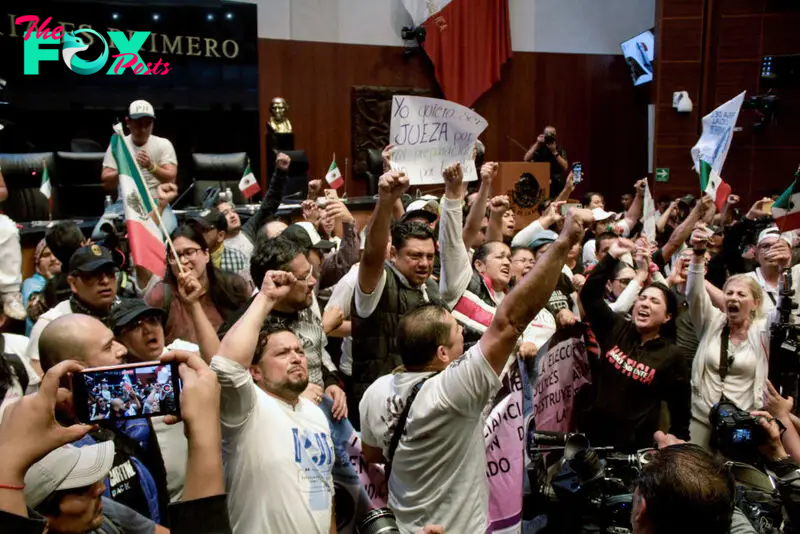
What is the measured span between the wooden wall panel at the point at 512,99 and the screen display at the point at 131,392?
35.5 ft

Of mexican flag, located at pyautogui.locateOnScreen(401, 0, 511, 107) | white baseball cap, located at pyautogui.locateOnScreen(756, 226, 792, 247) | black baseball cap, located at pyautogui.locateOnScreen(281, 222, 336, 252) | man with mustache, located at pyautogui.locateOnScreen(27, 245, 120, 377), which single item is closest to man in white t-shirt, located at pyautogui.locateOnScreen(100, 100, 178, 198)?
black baseball cap, located at pyautogui.locateOnScreen(281, 222, 336, 252)

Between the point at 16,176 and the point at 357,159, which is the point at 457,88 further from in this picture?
Answer: the point at 16,176

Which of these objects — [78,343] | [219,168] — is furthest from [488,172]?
[219,168]

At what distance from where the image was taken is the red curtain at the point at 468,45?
1300 cm

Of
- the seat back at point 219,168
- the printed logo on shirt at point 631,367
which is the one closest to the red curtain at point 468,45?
the seat back at point 219,168

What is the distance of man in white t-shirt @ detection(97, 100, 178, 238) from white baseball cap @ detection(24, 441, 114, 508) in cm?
312

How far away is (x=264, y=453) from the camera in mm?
2322

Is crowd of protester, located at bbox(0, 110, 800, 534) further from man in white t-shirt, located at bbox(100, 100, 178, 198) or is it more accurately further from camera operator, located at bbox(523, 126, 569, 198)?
camera operator, located at bbox(523, 126, 569, 198)

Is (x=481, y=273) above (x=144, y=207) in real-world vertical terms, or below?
below

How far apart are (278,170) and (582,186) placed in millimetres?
10377

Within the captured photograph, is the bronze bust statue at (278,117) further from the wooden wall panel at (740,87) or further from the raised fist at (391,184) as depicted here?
the raised fist at (391,184)

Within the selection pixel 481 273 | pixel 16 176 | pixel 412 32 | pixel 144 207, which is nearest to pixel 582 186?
pixel 412 32

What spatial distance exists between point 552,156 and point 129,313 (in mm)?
8371

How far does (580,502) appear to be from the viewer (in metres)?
2.57
